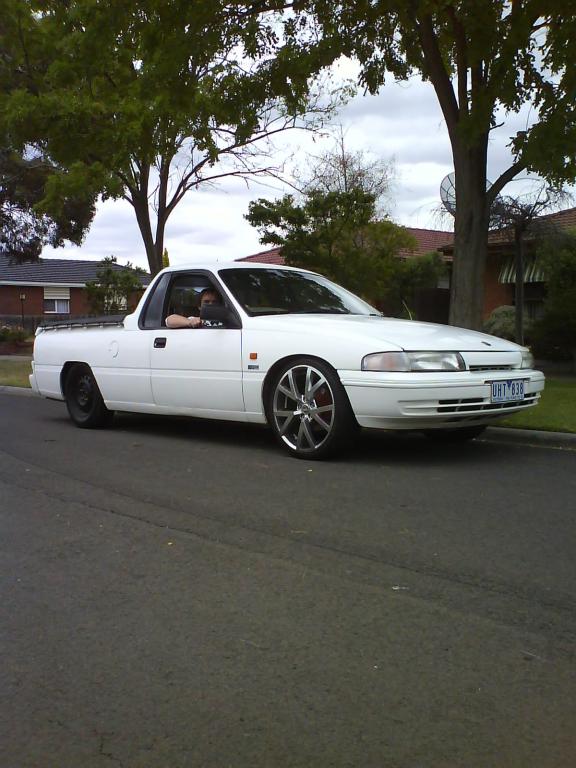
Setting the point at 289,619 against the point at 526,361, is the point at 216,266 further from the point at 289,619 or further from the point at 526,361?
the point at 289,619

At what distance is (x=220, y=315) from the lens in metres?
6.88

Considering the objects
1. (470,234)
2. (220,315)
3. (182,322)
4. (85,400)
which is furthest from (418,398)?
(470,234)

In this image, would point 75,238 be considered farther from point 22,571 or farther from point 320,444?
point 22,571

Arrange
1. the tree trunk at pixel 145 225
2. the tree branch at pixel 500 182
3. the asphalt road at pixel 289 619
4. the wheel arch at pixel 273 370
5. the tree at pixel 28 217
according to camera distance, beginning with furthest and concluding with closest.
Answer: the tree at pixel 28 217 → the tree trunk at pixel 145 225 → the tree branch at pixel 500 182 → the wheel arch at pixel 273 370 → the asphalt road at pixel 289 619

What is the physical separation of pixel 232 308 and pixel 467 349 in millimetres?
2031

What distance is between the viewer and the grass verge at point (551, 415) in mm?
7473

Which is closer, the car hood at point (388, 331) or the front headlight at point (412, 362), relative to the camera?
the front headlight at point (412, 362)

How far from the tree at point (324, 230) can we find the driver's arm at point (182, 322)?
11689 mm

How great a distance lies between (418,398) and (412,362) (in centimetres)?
26

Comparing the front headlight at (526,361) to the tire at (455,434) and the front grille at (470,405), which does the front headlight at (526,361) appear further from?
the tire at (455,434)

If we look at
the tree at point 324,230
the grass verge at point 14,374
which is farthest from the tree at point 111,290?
the tree at point 324,230

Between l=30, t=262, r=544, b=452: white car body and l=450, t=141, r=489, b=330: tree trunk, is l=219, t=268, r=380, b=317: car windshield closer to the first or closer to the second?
l=30, t=262, r=544, b=452: white car body

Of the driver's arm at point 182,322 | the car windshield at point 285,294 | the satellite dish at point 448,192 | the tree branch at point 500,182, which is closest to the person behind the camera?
the car windshield at point 285,294

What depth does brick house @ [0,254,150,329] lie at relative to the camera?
156 ft
